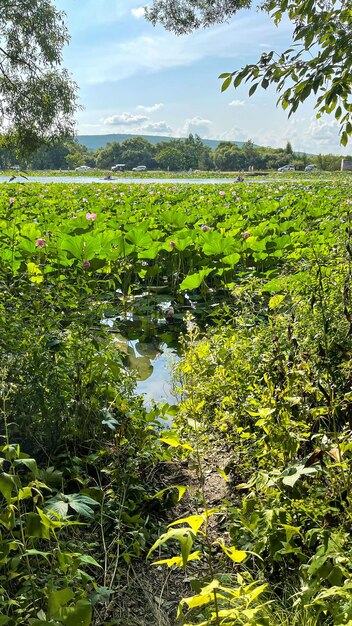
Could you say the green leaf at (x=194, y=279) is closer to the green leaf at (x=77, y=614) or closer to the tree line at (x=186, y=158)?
the green leaf at (x=77, y=614)

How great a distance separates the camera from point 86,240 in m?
4.98

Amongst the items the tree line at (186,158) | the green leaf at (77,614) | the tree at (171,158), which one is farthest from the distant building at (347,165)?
the green leaf at (77,614)

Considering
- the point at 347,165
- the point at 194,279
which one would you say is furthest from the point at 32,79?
the point at 347,165

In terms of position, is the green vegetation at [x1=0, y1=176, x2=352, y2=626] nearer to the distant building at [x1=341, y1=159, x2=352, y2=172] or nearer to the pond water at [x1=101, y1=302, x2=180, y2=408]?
the pond water at [x1=101, y1=302, x2=180, y2=408]

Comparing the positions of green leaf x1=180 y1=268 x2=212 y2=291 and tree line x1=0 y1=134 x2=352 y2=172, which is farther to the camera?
tree line x1=0 y1=134 x2=352 y2=172

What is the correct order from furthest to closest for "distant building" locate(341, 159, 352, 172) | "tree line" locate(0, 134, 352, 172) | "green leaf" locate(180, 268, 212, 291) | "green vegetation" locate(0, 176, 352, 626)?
"tree line" locate(0, 134, 352, 172) → "distant building" locate(341, 159, 352, 172) → "green leaf" locate(180, 268, 212, 291) → "green vegetation" locate(0, 176, 352, 626)

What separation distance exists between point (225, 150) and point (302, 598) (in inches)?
3748

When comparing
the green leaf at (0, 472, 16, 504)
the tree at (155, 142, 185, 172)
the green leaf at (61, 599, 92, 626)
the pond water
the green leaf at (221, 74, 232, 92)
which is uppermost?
the tree at (155, 142, 185, 172)

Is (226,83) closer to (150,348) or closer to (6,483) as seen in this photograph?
(6,483)

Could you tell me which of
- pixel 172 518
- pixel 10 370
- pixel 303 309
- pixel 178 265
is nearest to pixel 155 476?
pixel 172 518

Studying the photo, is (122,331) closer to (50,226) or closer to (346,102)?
(50,226)

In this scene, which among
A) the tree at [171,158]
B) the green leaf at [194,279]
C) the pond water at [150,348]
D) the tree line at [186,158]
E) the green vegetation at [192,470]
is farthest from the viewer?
the tree at [171,158]

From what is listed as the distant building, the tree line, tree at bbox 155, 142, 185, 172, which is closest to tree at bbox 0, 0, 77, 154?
the distant building

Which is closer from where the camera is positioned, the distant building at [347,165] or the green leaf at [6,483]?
the green leaf at [6,483]
